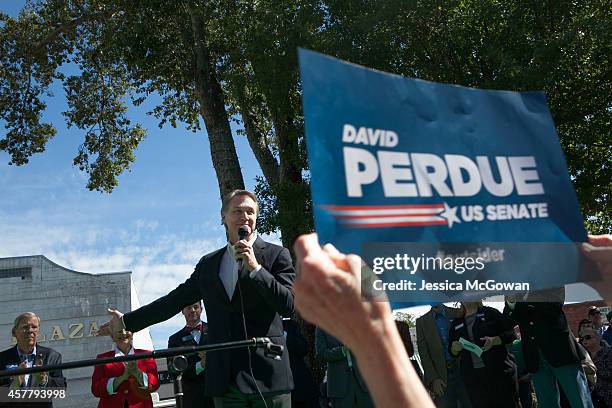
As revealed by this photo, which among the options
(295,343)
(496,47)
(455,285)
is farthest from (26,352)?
(496,47)

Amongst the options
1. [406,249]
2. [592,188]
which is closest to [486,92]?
[406,249]

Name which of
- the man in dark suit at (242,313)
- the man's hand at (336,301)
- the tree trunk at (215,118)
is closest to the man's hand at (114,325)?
the man in dark suit at (242,313)

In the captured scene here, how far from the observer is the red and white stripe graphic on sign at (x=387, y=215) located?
5.70 feet

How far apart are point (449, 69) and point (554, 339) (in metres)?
7.70

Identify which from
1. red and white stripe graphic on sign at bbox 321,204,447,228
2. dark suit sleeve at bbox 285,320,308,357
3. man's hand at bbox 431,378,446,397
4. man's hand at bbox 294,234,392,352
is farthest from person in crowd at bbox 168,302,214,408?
man's hand at bbox 294,234,392,352

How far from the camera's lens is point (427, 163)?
191cm

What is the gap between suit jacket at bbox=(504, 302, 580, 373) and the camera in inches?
292

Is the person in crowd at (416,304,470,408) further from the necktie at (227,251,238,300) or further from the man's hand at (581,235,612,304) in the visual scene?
the man's hand at (581,235,612,304)

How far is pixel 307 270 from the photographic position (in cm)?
130

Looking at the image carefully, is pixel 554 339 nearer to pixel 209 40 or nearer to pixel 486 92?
pixel 486 92

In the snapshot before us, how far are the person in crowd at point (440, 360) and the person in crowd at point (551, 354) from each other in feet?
3.15

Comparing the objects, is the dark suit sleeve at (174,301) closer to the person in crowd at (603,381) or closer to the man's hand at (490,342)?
the man's hand at (490,342)

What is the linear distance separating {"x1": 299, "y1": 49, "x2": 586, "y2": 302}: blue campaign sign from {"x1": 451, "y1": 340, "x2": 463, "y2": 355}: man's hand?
6379 mm

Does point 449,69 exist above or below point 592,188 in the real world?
above
